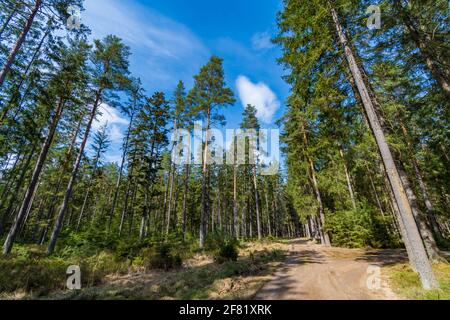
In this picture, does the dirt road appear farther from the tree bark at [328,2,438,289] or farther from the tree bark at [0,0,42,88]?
the tree bark at [0,0,42,88]

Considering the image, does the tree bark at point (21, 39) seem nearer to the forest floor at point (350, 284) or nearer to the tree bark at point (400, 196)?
the forest floor at point (350, 284)

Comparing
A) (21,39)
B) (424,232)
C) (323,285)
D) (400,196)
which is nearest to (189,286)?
(323,285)

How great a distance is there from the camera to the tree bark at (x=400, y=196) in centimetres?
543

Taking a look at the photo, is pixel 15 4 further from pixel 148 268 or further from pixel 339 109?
pixel 339 109

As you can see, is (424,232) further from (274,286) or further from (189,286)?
(189,286)

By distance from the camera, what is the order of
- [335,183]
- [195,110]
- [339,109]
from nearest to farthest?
[339,109], [335,183], [195,110]

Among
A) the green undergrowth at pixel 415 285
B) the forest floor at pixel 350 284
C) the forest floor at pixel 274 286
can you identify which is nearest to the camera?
the green undergrowth at pixel 415 285

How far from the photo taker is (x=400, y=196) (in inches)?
248

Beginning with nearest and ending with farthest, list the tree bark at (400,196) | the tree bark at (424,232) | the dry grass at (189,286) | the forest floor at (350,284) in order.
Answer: the forest floor at (350,284) < the dry grass at (189,286) < the tree bark at (400,196) < the tree bark at (424,232)

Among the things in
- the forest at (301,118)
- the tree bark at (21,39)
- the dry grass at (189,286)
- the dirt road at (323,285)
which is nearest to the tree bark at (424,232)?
the forest at (301,118)

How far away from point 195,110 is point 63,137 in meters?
14.5

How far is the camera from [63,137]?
19609 mm
